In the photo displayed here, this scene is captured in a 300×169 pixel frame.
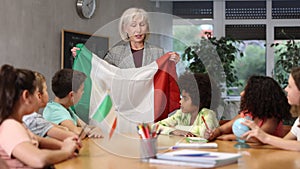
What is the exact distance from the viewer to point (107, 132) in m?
2.56

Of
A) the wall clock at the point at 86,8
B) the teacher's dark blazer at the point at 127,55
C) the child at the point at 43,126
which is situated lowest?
the child at the point at 43,126

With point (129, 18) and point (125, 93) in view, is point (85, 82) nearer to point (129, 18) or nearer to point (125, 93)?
point (125, 93)

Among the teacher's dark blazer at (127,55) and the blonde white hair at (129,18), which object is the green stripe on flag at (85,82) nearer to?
the teacher's dark blazer at (127,55)

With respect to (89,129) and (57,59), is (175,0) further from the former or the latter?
(89,129)

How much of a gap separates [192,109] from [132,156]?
3.17 ft

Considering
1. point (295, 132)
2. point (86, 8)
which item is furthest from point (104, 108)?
point (86, 8)

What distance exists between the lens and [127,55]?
123 inches

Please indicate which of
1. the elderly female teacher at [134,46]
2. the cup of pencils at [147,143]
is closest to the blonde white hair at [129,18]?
the elderly female teacher at [134,46]

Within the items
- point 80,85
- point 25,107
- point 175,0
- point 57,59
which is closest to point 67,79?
point 80,85

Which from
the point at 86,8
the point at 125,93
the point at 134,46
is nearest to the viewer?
the point at 125,93

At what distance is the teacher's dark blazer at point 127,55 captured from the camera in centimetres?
310

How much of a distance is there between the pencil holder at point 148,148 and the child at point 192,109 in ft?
2.99

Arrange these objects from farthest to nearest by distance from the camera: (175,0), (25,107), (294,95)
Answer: (175,0)
(294,95)
(25,107)

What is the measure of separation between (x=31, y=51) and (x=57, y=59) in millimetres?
559
